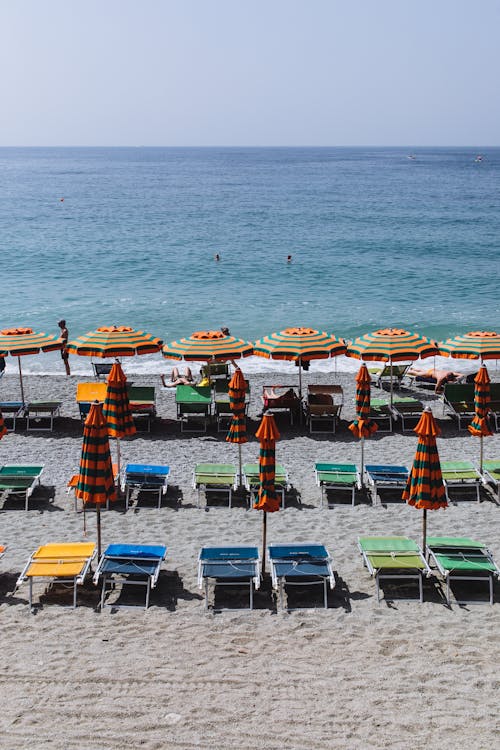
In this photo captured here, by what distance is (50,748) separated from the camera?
22.7 ft

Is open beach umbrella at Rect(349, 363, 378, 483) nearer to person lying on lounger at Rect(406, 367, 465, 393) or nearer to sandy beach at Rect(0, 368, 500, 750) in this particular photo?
sandy beach at Rect(0, 368, 500, 750)

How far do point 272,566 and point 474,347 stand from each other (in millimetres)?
9319

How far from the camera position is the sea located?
3369 centimetres

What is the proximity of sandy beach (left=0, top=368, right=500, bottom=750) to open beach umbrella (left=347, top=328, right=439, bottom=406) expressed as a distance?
4.71m

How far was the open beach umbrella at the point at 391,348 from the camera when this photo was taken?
16391 mm

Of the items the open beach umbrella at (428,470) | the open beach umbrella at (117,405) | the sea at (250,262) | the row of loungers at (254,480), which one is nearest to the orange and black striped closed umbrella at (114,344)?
the row of loungers at (254,480)

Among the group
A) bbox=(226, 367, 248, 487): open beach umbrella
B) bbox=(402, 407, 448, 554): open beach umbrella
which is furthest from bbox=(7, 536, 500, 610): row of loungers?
bbox=(226, 367, 248, 487): open beach umbrella

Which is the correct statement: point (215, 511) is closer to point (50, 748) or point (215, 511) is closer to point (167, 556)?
point (167, 556)

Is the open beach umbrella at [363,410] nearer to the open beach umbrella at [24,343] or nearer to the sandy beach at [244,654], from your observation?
the sandy beach at [244,654]

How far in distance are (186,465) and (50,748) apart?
25.5 feet

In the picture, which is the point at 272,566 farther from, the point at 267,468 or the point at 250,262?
the point at 250,262

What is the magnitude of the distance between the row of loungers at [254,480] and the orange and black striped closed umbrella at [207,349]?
3623mm

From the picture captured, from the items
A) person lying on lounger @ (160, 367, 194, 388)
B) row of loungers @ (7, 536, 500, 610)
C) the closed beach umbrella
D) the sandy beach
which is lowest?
the sandy beach

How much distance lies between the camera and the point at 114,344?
16766 millimetres
